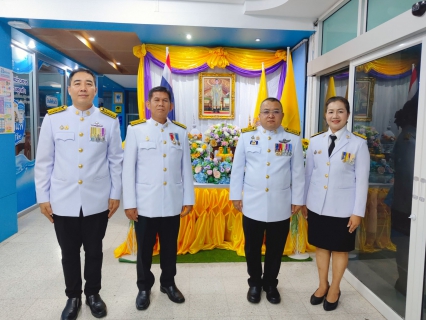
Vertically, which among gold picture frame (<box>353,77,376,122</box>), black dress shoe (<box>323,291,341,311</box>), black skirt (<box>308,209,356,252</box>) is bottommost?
black dress shoe (<box>323,291,341,311</box>)

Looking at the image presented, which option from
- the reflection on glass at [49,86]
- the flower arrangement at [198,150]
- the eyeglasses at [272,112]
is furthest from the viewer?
the reflection on glass at [49,86]

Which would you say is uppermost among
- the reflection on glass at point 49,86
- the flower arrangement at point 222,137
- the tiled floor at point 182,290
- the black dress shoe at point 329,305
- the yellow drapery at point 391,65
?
the reflection on glass at point 49,86

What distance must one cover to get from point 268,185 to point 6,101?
129 inches

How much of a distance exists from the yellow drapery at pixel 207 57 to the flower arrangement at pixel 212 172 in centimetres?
180

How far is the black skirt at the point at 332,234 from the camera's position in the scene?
2072 millimetres

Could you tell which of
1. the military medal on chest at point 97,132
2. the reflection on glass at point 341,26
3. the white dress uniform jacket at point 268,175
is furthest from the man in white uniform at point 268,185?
the reflection on glass at point 341,26

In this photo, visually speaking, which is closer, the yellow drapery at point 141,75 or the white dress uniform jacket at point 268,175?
the white dress uniform jacket at point 268,175

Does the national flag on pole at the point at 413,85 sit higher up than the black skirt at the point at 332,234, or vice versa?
the national flag on pole at the point at 413,85

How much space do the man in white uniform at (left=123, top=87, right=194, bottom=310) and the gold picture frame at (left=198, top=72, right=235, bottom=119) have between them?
105 inches

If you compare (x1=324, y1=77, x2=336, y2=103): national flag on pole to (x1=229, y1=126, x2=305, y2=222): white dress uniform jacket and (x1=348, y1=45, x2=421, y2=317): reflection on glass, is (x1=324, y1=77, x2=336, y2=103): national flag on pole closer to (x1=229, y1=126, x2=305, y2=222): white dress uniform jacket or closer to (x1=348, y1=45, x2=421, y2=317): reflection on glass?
(x1=348, y1=45, x2=421, y2=317): reflection on glass

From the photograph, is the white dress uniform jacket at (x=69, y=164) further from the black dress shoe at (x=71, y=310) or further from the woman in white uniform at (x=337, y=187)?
the woman in white uniform at (x=337, y=187)

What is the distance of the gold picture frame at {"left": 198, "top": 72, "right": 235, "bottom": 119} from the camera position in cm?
478

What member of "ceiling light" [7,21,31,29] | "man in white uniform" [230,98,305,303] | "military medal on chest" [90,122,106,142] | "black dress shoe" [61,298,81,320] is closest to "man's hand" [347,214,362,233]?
"man in white uniform" [230,98,305,303]

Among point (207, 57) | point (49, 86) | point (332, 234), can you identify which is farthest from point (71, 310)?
point (49, 86)
